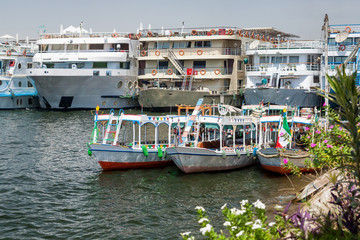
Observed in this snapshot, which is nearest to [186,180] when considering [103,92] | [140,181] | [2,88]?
[140,181]

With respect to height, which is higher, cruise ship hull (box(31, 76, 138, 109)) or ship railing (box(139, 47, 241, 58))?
ship railing (box(139, 47, 241, 58))

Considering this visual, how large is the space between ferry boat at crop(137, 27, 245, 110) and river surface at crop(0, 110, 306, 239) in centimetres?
2760

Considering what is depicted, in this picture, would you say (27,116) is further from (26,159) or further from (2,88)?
(26,159)

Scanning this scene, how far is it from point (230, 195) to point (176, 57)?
3835 cm

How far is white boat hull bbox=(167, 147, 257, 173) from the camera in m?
21.8

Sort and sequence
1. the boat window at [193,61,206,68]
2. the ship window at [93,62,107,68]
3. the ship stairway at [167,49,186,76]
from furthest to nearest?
the boat window at [193,61,206,68] < the ship stairway at [167,49,186,76] < the ship window at [93,62,107,68]

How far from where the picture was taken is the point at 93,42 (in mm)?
54719

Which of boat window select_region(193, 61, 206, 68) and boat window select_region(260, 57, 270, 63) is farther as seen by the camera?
boat window select_region(193, 61, 206, 68)

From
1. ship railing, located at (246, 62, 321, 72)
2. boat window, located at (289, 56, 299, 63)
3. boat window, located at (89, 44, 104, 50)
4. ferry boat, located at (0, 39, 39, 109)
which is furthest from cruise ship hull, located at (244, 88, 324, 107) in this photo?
ferry boat, located at (0, 39, 39, 109)

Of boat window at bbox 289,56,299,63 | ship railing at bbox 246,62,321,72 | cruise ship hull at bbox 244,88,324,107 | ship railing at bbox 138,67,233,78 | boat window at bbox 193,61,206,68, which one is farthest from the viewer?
boat window at bbox 193,61,206,68

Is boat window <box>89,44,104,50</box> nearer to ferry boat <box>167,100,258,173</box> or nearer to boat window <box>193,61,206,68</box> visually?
boat window <box>193,61,206,68</box>

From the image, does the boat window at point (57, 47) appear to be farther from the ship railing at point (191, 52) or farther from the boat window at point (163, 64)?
the boat window at point (163, 64)

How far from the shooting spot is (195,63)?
184ft

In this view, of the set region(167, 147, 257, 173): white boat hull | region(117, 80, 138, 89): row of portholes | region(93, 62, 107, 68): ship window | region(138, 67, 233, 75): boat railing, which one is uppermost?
region(93, 62, 107, 68): ship window
